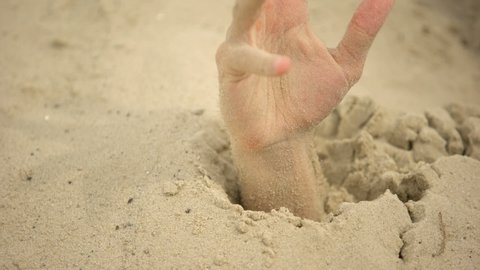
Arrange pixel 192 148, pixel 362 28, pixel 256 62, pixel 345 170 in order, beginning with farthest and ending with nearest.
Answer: pixel 345 170, pixel 192 148, pixel 362 28, pixel 256 62

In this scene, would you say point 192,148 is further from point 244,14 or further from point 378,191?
point 378,191

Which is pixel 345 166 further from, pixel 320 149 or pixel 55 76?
pixel 55 76

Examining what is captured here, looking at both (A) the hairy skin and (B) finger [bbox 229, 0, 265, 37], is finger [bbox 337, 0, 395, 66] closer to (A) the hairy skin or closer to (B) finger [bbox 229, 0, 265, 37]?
(A) the hairy skin

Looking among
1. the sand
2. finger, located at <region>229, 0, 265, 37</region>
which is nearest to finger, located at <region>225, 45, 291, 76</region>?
finger, located at <region>229, 0, 265, 37</region>

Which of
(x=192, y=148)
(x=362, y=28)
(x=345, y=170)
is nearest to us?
(x=362, y=28)

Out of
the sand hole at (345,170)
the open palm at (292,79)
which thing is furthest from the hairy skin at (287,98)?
the sand hole at (345,170)

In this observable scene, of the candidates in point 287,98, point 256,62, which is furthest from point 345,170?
point 256,62
